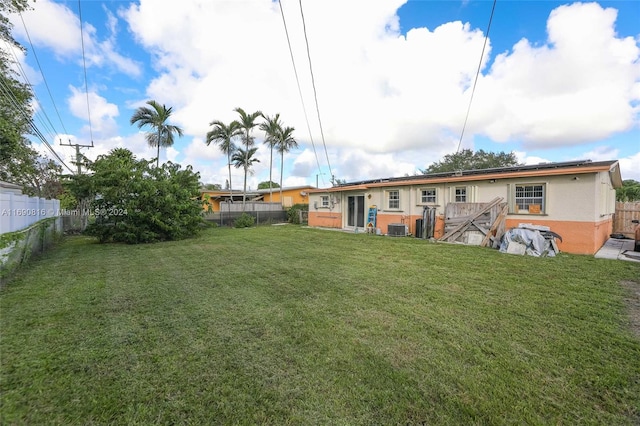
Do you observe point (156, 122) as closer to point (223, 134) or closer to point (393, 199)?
point (223, 134)

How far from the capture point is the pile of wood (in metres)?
9.42

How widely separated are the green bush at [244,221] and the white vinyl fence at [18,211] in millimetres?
9523

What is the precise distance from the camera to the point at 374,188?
46.4 ft

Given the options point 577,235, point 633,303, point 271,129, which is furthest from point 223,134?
point 633,303

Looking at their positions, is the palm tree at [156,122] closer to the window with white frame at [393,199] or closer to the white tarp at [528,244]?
the window with white frame at [393,199]

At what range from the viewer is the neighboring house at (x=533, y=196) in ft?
26.6

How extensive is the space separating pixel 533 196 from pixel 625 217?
24.5ft

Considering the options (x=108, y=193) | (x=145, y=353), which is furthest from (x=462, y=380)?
(x=108, y=193)

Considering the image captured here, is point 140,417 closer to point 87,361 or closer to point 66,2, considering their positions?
point 87,361

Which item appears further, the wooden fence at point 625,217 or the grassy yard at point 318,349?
the wooden fence at point 625,217

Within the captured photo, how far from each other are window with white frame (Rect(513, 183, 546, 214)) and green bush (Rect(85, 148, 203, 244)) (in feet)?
40.2

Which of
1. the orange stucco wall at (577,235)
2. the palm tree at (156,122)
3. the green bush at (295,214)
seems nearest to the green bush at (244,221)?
the green bush at (295,214)

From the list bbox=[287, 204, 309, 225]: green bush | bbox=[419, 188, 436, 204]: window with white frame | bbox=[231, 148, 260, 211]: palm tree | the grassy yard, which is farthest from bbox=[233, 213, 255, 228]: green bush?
the grassy yard

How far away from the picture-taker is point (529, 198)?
9242 millimetres
